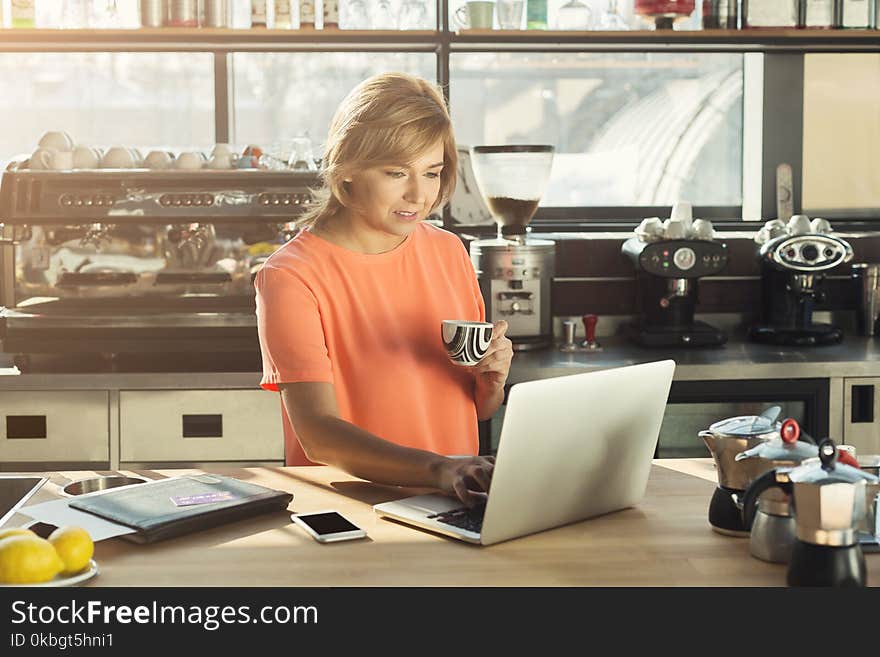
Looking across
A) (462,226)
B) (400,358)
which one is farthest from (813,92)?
(400,358)

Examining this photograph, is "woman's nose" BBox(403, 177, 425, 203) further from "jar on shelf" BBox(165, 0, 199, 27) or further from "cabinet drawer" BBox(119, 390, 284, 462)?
"jar on shelf" BBox(165, 0, 199, 27)

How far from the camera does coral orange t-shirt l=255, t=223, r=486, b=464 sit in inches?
76.7

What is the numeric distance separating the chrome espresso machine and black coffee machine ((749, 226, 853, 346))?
1323 mm

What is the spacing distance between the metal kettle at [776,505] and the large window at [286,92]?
260 centimetres

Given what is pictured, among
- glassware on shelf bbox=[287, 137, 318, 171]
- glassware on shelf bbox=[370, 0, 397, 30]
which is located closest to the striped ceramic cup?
glassware on shelf bbox=[287, 137, 318, 171]

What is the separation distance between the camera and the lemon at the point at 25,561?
51.9 inches

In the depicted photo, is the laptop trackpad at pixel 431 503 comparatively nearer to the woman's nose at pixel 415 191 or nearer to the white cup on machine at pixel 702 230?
the woman's nose at pixel 415 191

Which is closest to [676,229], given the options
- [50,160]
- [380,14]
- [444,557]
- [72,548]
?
[380,14]

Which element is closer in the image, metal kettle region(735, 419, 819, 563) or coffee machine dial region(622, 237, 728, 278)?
metal kettle region(735, 419, 819, 563)

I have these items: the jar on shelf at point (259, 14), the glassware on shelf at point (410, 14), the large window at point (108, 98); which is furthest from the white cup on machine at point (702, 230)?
the large window at point (108, 98)

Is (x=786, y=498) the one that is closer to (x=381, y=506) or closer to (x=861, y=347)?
(x=381, y=506)

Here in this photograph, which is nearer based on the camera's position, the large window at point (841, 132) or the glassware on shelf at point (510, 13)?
the glassware on shelf at point (510, 13)

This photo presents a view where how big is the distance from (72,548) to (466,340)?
64 cm
